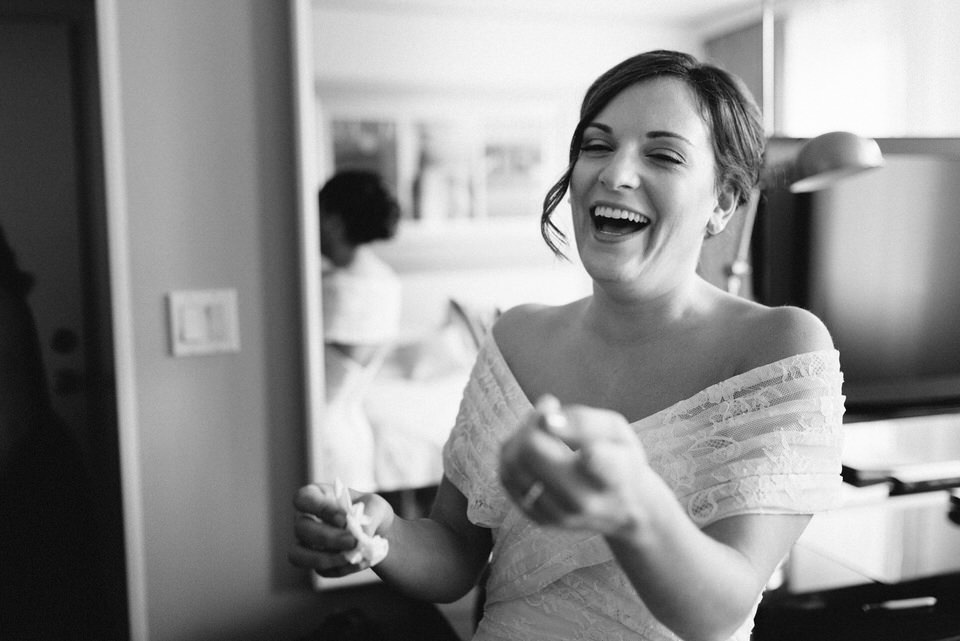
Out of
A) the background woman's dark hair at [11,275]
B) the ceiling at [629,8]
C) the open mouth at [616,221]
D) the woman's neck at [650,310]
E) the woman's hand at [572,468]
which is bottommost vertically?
the woman's hand at [572,468]

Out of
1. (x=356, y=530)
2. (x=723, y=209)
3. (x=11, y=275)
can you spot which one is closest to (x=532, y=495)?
(x=356, y=530)

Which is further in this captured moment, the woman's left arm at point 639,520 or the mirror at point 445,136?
the mirror at point 445,136

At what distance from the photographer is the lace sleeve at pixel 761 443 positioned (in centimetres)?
90

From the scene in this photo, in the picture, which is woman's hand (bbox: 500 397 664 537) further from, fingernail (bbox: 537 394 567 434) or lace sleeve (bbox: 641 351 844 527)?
lace sleeve (bbox: 641 351 844 527)

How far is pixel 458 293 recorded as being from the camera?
155 centimetres

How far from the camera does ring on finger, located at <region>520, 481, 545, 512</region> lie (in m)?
0.60

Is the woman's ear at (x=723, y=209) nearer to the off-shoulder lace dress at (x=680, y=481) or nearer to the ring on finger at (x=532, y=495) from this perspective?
the off-shoulder lace dress at (x=680, y=481)

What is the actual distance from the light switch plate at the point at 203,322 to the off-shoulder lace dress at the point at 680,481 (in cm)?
58

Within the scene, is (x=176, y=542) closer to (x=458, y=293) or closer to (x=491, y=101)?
(x=458, y=293)

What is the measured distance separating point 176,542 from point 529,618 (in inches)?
30.1

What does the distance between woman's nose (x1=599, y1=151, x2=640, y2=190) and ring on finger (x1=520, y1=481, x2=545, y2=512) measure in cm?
49

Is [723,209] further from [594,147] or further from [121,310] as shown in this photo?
[121,310]

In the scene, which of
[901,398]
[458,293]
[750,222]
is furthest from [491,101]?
[901,398]

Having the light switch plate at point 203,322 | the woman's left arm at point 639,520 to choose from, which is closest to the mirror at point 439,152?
the light switch plate at point 203,322
